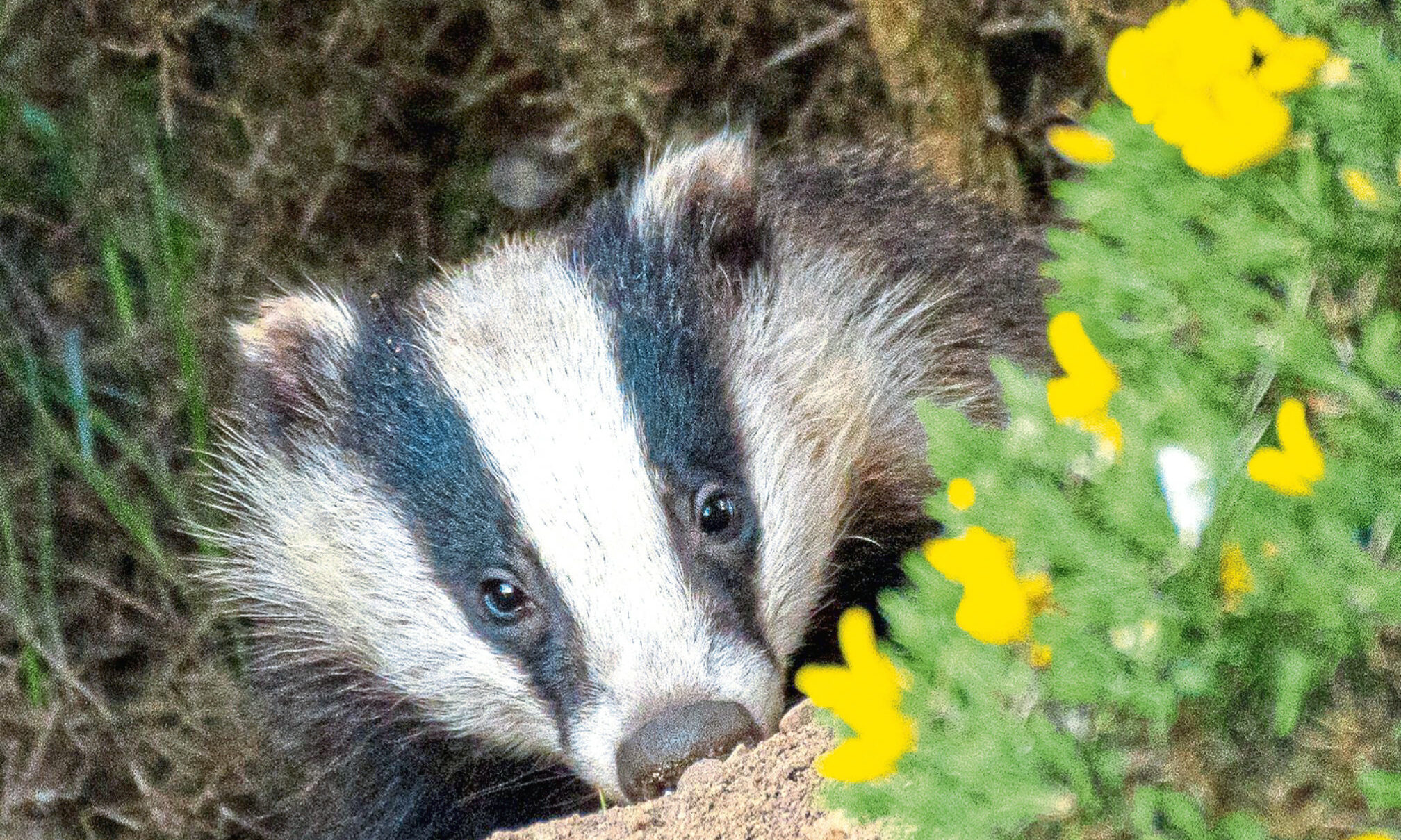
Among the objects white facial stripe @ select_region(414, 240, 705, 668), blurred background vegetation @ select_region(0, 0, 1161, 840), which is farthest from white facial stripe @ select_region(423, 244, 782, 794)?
blurred background vegetation @ select_region(0, 0, 1161, 840)

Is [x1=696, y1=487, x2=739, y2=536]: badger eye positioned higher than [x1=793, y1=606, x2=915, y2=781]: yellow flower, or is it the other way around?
[x1=793, y1=606, x2=915, y2=781]: yellow flower

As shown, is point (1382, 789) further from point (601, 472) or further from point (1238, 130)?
point (601, 472)

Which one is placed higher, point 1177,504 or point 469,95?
point 1177,504

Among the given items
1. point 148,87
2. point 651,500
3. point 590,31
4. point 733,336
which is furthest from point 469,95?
point 651,500

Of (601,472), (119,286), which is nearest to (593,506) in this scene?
(601,472)

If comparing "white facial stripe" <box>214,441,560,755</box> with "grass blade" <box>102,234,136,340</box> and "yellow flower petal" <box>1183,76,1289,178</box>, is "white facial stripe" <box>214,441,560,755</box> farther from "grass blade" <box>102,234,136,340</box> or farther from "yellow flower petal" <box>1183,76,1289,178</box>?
"yellow flower petal" <box>1183,76,1289,178</box>

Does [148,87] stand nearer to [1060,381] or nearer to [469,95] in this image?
[469,95]
